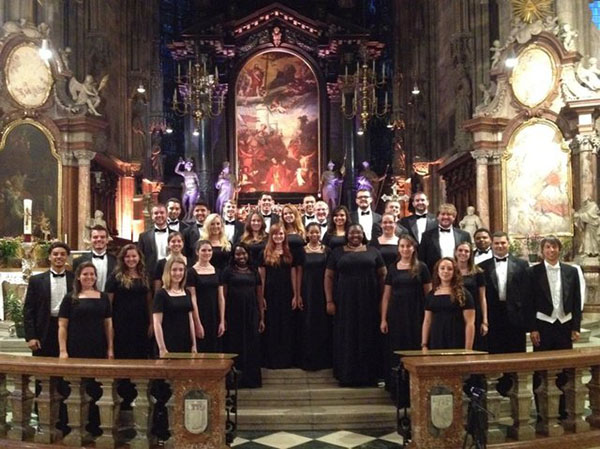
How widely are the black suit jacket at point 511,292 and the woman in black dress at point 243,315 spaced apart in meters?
2.25

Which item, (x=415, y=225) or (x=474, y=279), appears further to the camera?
(x=415, y=225)

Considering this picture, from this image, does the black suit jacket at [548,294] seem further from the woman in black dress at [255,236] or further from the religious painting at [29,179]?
the religious painting at [29,179]

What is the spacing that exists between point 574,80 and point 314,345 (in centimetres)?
905

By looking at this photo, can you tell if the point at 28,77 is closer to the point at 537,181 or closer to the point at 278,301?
the point at 278,301

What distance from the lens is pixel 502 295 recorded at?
20.4 feet

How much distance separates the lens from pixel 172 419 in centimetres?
439

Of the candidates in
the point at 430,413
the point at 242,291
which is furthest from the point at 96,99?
the point at 430,413

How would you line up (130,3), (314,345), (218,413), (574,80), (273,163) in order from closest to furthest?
(218,413) → (314,345) → (574,80) → (130,3) → (273,163)

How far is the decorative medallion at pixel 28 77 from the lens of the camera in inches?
531

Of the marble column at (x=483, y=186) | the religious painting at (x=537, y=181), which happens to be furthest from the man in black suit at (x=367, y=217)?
the marble column at (x=483, y=186)

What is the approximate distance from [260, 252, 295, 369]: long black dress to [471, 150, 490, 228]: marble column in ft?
26.9

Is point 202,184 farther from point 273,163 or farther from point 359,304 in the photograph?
point 359,304

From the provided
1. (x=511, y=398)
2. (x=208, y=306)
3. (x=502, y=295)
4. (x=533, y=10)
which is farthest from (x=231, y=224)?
(x=533, y=10)

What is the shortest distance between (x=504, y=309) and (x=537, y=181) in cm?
779
